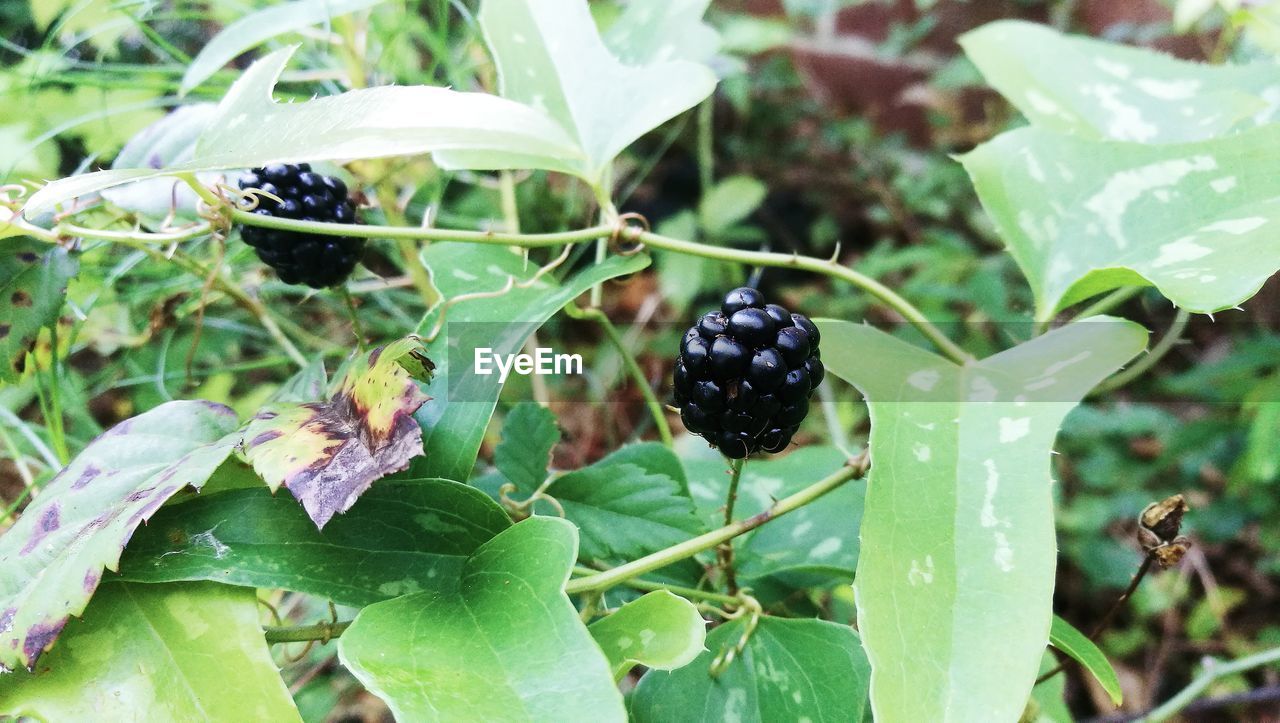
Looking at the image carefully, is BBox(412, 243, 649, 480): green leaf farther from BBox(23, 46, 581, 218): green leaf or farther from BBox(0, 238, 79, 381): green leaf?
BBox(0, 238, 79, 381): green leaf

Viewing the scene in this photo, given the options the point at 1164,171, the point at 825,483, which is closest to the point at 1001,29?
the point at 1164,171

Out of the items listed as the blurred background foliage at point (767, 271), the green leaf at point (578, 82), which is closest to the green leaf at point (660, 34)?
the green leaf at point (578, 82)

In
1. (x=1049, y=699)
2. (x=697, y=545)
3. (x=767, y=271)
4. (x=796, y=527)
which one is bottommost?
(x=767, y=271)

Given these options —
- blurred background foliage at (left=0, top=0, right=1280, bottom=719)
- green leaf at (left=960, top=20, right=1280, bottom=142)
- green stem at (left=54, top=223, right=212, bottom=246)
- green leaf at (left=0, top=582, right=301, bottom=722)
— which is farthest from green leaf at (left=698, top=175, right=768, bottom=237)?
green leaf at (left=0, top=582, right=301, bottom=722)

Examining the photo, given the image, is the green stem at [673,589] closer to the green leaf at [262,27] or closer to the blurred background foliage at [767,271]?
the blurred background foliage at [767,271]

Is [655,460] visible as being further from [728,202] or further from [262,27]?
[728,202]

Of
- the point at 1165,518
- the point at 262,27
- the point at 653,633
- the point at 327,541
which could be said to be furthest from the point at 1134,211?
the point at 262,27
